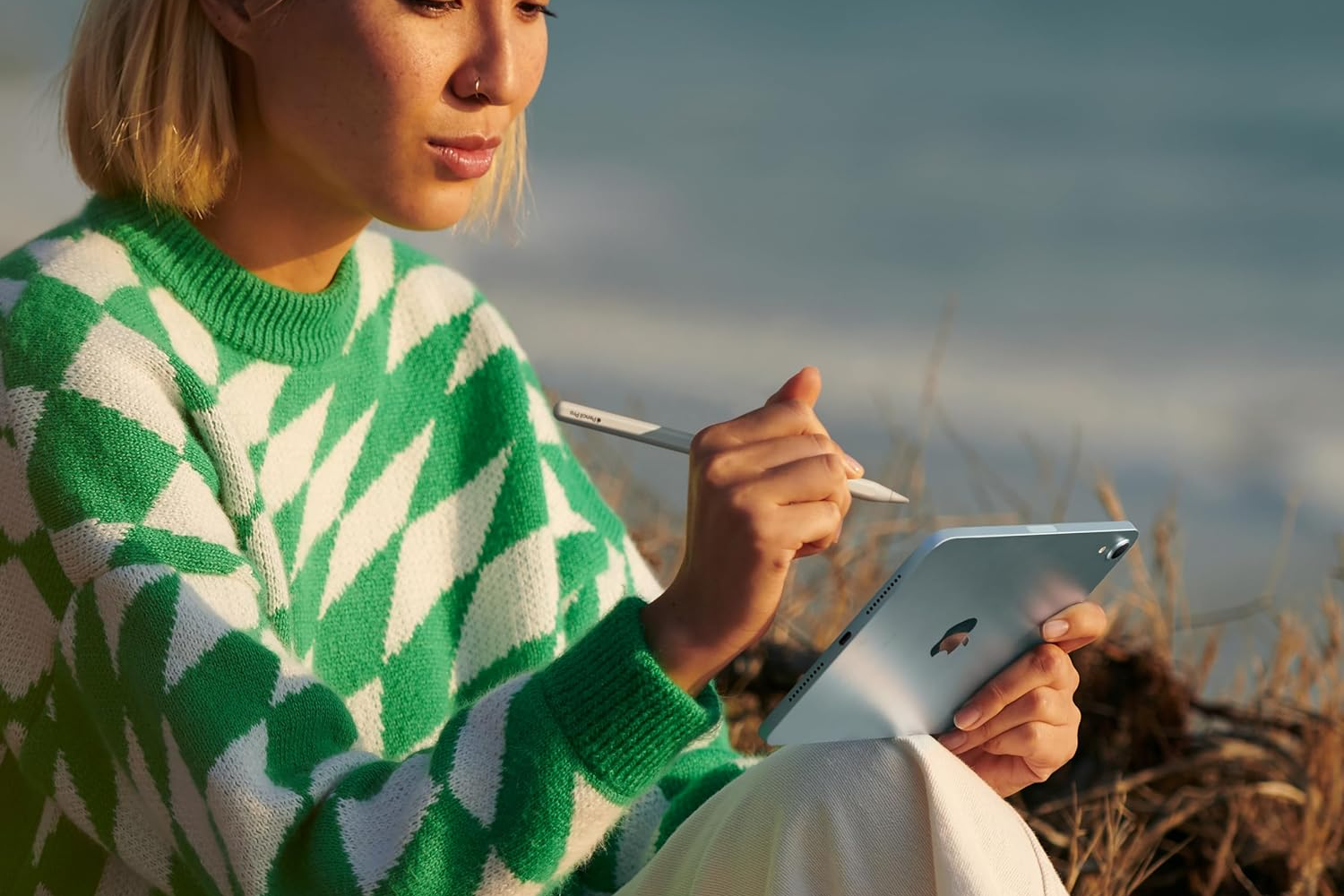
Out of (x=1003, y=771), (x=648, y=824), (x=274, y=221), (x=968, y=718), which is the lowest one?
(x=648, y=824)

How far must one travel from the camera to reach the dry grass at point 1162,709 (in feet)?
8.06

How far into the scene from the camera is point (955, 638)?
1.37m

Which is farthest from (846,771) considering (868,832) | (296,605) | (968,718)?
(296,605)

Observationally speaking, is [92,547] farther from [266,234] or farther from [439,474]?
[439,474]

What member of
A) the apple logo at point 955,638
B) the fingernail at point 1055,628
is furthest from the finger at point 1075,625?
the apple logo at point 955,638

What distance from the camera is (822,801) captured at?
51.8 inches

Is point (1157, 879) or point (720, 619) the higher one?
point (720, 619)

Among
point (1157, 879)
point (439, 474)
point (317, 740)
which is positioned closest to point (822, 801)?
point (317, 740)

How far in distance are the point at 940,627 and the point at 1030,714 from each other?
0.23 m

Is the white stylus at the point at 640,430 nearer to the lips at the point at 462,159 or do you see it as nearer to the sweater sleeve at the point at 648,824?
the lips at the point at 462,159

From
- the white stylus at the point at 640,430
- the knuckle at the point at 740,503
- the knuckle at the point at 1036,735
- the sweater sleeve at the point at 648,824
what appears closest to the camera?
the knuckle at the point at 740,503

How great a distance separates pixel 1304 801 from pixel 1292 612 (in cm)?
43

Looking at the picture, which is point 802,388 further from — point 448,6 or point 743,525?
point 448,6

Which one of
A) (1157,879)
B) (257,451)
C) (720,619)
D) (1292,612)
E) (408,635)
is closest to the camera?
(720,619)
